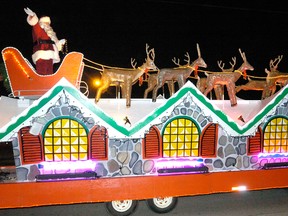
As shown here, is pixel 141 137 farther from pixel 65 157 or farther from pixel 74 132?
pixel 65 157

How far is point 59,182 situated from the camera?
520 centimetres

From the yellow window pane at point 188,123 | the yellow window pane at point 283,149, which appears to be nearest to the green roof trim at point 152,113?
the yellow window pane at point 188,123

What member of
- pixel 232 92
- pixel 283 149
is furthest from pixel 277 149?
pixel 232 92

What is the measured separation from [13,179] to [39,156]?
0.77m

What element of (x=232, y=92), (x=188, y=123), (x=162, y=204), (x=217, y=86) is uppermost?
(x=217, y=86)

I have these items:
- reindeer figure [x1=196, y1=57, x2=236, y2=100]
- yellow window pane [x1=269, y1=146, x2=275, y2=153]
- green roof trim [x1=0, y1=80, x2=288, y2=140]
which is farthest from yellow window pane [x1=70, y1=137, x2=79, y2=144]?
yellow window pane [x1=269, y1=146, x2=275, y2=153]

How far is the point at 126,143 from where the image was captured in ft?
18.5

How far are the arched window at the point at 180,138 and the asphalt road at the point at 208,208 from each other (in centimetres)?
127

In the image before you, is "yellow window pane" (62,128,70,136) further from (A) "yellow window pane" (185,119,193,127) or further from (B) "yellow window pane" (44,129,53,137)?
(A) "yellow window pane" (185,119,193,127)

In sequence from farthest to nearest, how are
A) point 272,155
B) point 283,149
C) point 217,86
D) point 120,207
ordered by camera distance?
point 217,86, point 283,149, point 272,155, point 120,207

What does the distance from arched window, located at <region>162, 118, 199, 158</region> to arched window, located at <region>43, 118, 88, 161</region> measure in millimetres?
1542

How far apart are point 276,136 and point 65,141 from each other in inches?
170

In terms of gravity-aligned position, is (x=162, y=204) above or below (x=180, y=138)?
below

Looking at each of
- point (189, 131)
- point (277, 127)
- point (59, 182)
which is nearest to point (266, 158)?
point (277, 127)
